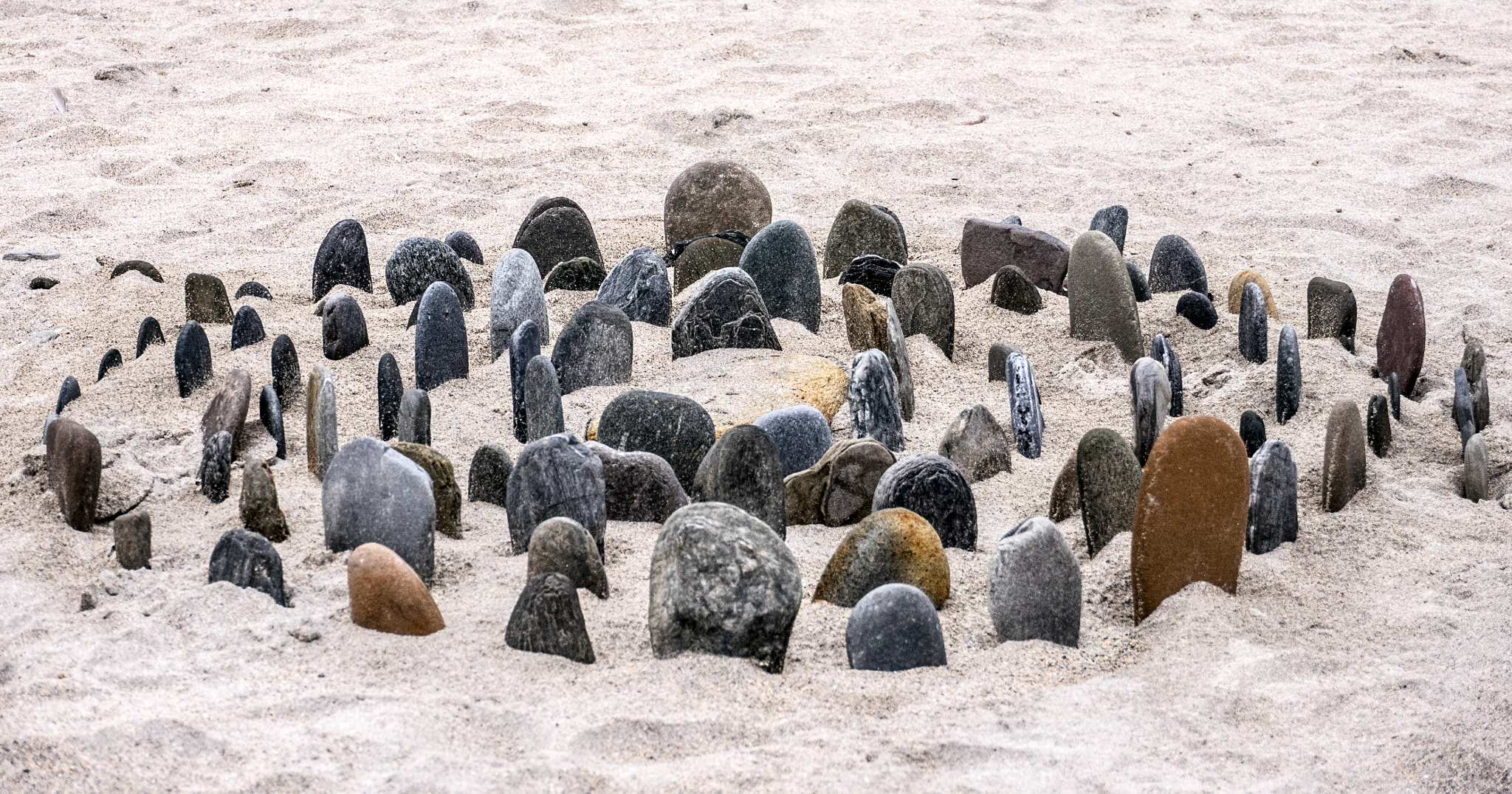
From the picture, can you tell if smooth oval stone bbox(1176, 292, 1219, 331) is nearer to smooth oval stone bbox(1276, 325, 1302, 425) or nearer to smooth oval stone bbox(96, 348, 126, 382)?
smooth oval stone bbox(1276, 325, 1302, 425)

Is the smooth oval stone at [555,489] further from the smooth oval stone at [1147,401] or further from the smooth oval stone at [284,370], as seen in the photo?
the smooth oval stone at [1147,401]

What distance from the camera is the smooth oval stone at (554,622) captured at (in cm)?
189

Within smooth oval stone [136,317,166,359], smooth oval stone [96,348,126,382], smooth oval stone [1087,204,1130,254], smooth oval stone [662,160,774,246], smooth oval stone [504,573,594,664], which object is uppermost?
smooth oval stone [662,160,774,246]

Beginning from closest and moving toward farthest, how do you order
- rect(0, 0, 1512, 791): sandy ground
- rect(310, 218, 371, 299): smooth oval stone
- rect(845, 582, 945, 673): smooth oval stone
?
1. rect(0, 0, 1512, 791): sandy ground
2. rect(845, 582, 945, 673): smooth oval stone
3. rect(310, 218, 371, 299): smooth oval stone

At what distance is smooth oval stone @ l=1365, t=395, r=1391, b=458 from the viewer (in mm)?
2750

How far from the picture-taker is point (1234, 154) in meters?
5.27

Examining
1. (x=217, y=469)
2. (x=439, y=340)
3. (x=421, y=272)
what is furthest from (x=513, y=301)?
(x=217, y=469)

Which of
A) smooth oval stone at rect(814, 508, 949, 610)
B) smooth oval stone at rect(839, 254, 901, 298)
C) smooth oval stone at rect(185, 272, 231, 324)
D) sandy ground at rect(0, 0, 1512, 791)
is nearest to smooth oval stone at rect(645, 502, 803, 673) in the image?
sandy ground at rect(0, 0, 1512, 791)

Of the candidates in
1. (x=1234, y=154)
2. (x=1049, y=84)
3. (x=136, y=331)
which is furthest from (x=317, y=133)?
(x=1234, y=154)

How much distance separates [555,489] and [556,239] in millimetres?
1956

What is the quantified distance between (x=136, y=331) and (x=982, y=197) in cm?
318

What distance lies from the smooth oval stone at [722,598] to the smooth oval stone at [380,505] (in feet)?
1.71

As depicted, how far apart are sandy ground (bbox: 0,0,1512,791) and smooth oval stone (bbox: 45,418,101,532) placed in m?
0.04

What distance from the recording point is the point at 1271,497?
2.30 m
